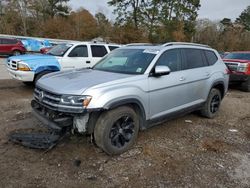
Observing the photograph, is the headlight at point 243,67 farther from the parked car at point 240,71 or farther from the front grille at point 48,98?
the front grille at point 48,98

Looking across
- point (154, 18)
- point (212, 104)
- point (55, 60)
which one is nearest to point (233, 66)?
point (212, 104)

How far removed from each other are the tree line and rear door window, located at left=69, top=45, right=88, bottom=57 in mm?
27303

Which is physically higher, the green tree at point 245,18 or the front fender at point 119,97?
the green tree at point 245,18

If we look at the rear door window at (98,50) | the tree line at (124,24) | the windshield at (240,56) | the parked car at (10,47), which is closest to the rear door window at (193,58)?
the rear door window at (98,50)

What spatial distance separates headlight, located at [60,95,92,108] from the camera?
11.5 feet

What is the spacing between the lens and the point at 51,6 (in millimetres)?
49750

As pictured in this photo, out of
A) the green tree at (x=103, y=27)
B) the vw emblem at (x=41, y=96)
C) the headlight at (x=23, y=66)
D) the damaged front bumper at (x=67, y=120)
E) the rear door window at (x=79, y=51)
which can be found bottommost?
the damaged front bumper at (x=67, y=120)

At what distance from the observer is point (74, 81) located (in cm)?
395

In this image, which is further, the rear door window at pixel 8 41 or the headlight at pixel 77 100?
the rear door window at pixel 8 41

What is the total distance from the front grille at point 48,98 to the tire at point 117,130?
67cm

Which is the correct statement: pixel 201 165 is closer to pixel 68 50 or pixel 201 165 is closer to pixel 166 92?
pixel 166 92

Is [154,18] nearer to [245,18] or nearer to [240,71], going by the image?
[240,71]

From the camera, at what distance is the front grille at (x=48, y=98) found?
3.63m

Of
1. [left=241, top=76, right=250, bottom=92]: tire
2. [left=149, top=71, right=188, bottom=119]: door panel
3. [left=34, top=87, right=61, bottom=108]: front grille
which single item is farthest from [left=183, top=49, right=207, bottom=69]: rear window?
[left=241, top=76, right=250, bottom=92]: tire
